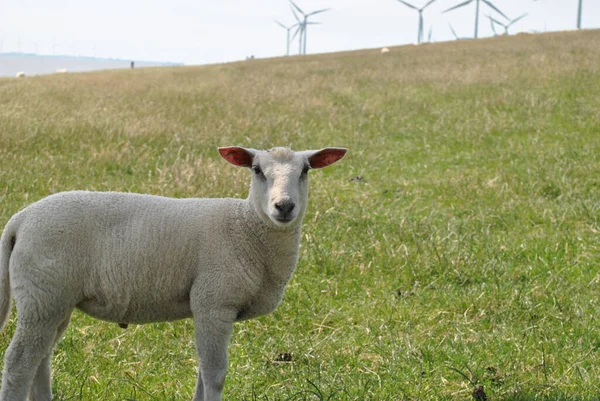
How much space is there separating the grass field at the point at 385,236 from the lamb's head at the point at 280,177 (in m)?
1.07

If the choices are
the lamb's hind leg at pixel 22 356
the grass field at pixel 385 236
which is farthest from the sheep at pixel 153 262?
the grass field at pixel 385 236

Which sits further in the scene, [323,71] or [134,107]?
[323,71]

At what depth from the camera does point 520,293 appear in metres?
5.30

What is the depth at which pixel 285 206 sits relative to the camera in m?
3.18

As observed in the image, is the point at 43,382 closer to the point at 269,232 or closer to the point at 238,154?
the point at 269,232

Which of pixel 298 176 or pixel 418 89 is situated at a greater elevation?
pixel 418 89

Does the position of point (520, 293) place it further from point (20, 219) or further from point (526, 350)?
point (20, 219)

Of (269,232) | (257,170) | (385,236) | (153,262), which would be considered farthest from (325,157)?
(385,236)

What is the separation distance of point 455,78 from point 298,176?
57.6 feet

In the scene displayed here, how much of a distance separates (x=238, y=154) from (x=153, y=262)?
698 millimetres

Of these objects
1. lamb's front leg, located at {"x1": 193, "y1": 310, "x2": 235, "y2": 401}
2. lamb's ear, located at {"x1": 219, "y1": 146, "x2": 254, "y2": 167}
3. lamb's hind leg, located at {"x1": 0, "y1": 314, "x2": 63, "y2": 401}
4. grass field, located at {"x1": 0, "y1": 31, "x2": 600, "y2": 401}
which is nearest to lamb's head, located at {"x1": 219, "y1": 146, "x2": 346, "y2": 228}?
lamb's ear, located at {"x1": 219, "y1": 146, "x2": 254, "y2": 167}

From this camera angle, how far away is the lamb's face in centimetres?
320

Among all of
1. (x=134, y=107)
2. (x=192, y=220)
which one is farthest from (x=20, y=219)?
(x=134, y=107)

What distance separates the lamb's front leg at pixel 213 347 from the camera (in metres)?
3.26
